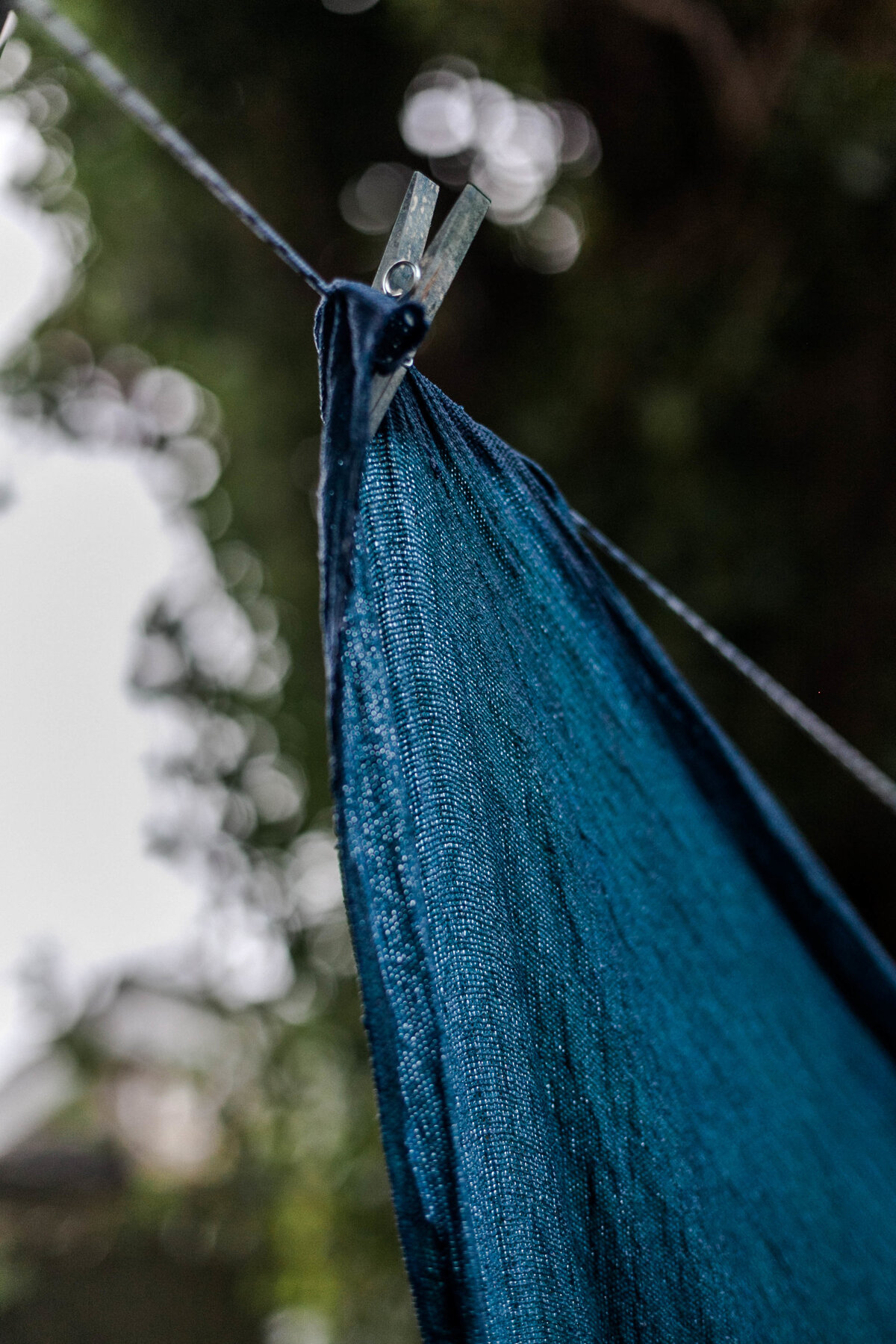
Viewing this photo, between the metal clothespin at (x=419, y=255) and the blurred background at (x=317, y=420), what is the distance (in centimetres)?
162

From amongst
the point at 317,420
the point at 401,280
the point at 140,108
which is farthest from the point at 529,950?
the point at 317,420

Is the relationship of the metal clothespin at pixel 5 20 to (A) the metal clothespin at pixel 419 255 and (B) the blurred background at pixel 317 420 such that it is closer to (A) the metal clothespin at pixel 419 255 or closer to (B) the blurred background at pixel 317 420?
(A) the metal clothespin at pixel 419 255

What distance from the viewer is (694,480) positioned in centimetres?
220

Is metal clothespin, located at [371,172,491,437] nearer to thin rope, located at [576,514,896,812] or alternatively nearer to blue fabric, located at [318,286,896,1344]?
blue fabric, located at [318,286,896,1344]

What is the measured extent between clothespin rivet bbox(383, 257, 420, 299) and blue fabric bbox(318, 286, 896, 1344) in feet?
0.16

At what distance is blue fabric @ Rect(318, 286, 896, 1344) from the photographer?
0.52 meters

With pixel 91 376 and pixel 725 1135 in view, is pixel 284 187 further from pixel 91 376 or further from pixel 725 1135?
pixel 725 1135

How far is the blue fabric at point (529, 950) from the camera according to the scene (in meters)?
0.52

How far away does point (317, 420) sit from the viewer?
8.92 ft

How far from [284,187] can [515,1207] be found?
244cm

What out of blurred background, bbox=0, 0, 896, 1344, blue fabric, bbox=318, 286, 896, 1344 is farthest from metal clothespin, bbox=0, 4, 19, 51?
blurred background, bbox=0, 0, 896, 1344

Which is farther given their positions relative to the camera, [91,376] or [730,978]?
[91,376]

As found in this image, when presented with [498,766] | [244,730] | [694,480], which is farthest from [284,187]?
[498,766]

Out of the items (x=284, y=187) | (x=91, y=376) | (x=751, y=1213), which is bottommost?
(x=91, y=376)
